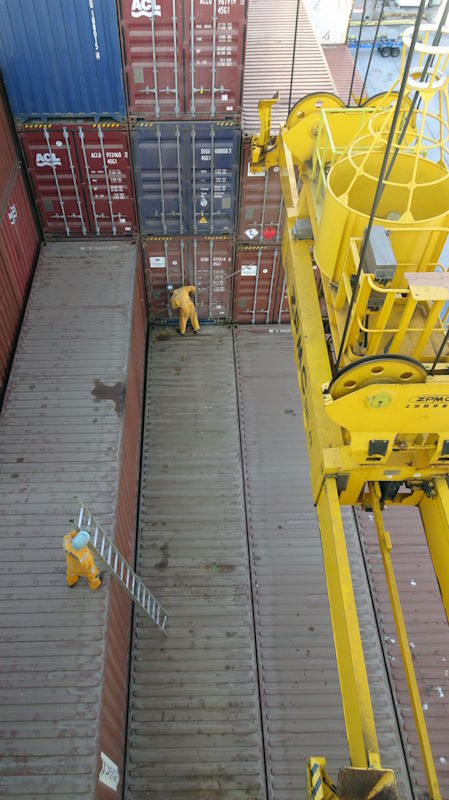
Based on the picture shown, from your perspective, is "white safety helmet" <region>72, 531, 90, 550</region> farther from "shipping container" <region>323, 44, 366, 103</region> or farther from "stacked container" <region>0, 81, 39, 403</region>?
"shipping container" <region>323, 44, 366, 103</region>

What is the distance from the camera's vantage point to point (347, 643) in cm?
487

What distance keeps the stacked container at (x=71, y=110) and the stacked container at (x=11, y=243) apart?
347 millimetres

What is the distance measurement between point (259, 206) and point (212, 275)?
1.98m

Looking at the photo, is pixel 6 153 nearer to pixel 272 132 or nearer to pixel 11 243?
pixel 11 243

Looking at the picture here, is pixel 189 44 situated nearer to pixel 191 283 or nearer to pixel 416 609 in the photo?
pixel 191 283

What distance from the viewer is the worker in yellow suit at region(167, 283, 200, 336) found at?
12.7 m

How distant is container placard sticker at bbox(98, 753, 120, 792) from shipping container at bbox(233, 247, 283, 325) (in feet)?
31.7

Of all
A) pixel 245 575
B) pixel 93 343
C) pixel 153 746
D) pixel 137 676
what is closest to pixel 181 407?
pixel 93 343

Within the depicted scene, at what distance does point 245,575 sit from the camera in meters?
9.64

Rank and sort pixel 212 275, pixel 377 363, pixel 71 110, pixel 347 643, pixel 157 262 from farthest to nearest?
pixel 212 275 < pixel 157 262 < pixel 71 110 < pixel 347 643 < pixel 377 363

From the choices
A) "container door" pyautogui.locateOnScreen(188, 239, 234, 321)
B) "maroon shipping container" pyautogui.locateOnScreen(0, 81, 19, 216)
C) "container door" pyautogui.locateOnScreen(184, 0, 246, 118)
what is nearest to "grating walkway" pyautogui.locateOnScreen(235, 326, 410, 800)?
"container door" pyautogui.locateOnScreen(188, 239, 234, 321)

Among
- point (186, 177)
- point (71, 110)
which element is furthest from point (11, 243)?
point (186, 177)

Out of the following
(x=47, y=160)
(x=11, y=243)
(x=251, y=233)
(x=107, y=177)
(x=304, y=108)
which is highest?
(x=304, y=108)

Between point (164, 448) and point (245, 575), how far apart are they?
3050 mm
